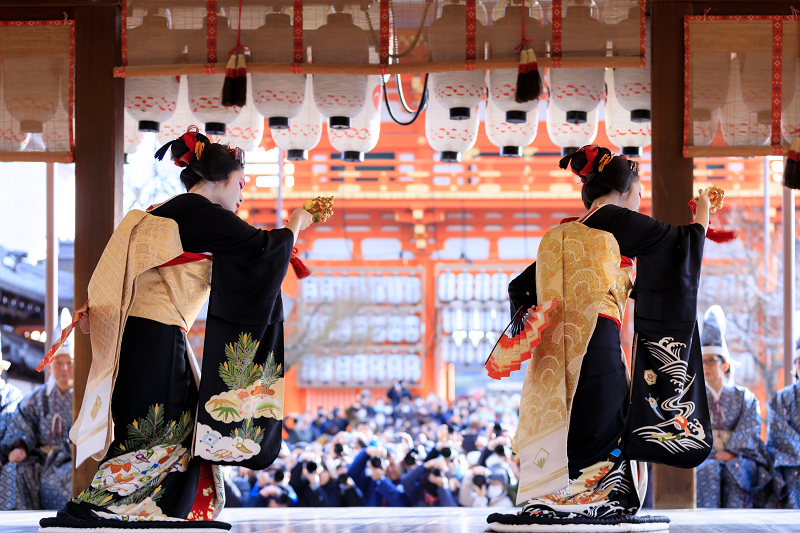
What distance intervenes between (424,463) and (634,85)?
10.5 feet

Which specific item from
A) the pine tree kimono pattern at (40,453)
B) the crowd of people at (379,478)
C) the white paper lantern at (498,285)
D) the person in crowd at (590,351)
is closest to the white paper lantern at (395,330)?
the white paper lantern at (498,285)

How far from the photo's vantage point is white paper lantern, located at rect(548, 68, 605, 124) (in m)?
4.11

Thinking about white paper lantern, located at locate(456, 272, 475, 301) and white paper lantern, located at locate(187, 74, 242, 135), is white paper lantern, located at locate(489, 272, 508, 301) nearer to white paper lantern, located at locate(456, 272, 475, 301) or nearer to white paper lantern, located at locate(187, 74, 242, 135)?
white paper lantern, located at locate(456, 272, 475, 301)

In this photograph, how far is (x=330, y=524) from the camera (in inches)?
129

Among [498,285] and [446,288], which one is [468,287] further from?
[498,285]

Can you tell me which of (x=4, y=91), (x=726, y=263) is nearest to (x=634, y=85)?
(x=4, y=91)

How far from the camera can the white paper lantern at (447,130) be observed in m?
4.75

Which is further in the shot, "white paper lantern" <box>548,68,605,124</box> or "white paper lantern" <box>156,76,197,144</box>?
"white paper lantern" <box>156,76,197,144</box>

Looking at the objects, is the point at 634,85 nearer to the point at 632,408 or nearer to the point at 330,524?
the point at 632,408

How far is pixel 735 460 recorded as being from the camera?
4.86 m

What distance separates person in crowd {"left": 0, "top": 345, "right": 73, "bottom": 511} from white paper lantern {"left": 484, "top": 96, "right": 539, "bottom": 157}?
3021 mm

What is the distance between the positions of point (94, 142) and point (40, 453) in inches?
86.2

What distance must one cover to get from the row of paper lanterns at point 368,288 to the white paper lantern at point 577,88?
946 centimetres

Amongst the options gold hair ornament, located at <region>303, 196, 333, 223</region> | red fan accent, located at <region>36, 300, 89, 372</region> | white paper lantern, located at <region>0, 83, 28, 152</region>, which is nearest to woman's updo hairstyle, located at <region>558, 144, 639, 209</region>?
gold hair ornament, located at <region>303, 196, 333, 223</region>
